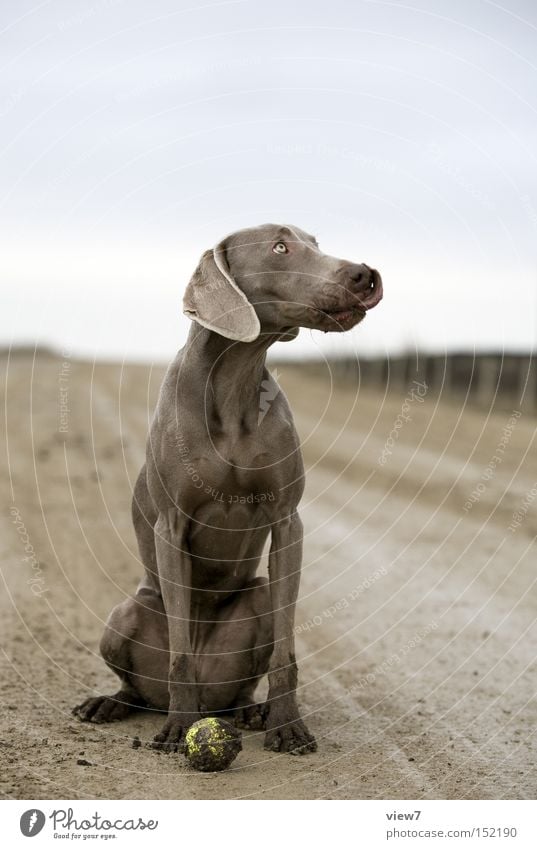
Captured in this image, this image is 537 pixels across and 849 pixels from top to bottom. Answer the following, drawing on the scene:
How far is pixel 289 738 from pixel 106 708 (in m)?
1.13

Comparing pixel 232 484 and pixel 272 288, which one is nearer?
pixel 272 288

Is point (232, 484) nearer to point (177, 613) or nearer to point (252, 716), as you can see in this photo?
point (177, 613)

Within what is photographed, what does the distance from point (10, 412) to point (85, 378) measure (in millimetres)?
11229

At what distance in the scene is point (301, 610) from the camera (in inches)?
380

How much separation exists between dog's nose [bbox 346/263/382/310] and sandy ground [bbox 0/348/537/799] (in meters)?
2.18

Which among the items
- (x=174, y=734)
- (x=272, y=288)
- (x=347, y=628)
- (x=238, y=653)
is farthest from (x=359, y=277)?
(x=347, y=628)

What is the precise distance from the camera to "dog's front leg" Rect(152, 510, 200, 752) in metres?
6.01

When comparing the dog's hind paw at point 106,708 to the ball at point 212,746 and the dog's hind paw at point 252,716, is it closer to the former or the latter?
the dog's hind paw at point 252,716

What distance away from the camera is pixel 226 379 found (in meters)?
5.96

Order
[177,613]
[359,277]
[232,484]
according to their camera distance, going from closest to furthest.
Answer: [359,277]
[232,484]
[177,613]

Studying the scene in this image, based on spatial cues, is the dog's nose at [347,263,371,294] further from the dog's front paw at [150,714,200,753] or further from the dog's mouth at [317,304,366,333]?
the dog's front paw at [150,714,200,753]

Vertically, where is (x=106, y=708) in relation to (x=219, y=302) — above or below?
below
